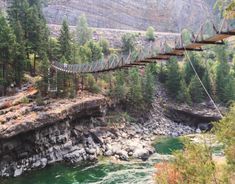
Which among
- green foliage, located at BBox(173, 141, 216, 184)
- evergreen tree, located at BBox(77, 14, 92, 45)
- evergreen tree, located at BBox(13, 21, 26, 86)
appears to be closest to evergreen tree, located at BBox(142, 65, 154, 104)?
evergreen tree, located at BBox(13, 21, 26, 86)

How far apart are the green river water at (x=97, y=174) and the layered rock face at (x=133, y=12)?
7332 cm

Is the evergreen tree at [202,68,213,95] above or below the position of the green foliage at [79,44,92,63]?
below

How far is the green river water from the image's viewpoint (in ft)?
91.0

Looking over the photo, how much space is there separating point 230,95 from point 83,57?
25314mm

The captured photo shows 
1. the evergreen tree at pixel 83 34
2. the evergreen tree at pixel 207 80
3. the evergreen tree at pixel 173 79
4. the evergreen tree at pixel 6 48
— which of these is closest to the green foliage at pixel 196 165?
the evergreen tree at pixel 6 48

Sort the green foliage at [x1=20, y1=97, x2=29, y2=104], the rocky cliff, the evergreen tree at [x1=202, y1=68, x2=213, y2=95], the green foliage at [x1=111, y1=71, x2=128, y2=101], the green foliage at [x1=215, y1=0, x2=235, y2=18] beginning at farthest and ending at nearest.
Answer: the rocky cliff → the evergreen tree at [x1=202, y1=68, x2=213, y2=95] → the green foliage at [x1=111, y1=71, x2=128, y2=101] → the green foliage at [x1=20, y1=97, x2=29, y2=104] → the green foliage at [x1=215, y1=0, x2=235, y2=18]

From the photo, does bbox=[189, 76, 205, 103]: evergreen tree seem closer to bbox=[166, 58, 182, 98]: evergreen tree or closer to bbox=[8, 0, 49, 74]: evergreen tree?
bbox=[166, 58, 182, 98]: evergreen tree

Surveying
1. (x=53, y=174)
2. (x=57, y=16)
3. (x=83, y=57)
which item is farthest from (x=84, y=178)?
(x=57, y=16)

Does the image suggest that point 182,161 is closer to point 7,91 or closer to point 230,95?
point 7,91

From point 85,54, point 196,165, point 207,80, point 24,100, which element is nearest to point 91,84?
point 85,54

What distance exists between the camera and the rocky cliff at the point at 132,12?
339 ft

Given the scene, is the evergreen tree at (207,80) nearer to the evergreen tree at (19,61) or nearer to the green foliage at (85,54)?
the green foliage at (85,54)

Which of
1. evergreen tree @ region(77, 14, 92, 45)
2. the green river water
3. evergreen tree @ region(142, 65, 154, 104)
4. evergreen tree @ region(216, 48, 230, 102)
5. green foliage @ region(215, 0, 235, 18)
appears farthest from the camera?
evergreen tree @ region(77, 14, 92, 45)

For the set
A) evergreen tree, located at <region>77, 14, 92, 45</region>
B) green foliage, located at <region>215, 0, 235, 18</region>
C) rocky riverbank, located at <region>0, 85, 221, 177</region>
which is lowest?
rocky riverbank, located at <region>0, 85, 221, 177</region>
